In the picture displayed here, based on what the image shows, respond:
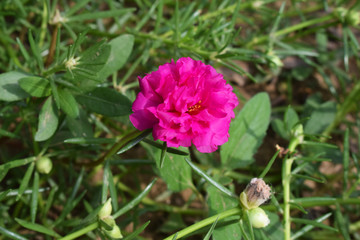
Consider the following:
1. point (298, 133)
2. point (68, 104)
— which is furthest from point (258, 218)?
point (68, 104)

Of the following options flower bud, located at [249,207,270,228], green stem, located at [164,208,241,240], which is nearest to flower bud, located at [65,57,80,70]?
green stem, located at [164,208,241,240]

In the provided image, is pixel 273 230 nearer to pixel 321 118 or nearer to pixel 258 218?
pixel 258 218

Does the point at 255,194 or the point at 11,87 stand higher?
the point at 11,87

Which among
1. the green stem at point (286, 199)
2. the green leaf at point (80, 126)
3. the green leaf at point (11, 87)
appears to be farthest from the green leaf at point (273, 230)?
the green leaf at point (11, 87)

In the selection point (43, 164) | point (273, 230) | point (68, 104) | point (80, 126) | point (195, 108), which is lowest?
point (273, 230)

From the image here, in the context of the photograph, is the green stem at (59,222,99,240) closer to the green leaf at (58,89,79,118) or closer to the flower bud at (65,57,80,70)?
the green leaf at (58,89,79,118)
